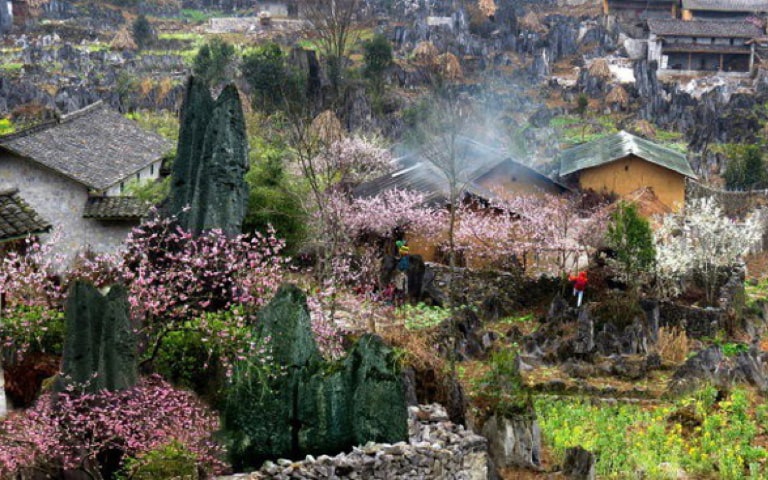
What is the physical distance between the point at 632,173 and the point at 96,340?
27.9 m

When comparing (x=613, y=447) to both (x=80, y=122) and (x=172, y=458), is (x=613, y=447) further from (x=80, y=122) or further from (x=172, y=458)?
(x=80, y=122)

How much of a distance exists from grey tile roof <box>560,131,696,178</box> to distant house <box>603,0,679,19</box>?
166 feet

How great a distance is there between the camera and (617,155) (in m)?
37.3

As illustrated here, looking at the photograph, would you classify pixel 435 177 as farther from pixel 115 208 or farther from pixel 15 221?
pixel 15 221

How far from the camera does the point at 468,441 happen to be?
43.8ft

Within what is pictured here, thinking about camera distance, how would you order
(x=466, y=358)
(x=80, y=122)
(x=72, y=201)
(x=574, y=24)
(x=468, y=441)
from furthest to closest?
1. (x=574, y=24)
2. (x=80, y=122)
3. (x=72, y=201)
4. (x=466, y=358)
5. (x=468, y=441)

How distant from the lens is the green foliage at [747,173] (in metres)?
48.4

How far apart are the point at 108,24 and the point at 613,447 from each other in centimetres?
7905

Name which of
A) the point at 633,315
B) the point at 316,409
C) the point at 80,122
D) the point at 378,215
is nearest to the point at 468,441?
the point at 316,409

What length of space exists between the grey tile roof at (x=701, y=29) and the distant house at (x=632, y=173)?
136 feet

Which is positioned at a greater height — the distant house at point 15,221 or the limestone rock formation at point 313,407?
the distant house at point 15,221

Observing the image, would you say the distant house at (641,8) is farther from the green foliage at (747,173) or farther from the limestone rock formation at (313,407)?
the limestone rock formation at (313,407)

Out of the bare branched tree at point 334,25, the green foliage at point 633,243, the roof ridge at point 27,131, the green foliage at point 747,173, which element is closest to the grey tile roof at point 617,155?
the green foliage at point 747,173

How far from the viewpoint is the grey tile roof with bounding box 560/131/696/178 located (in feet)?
122
